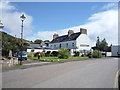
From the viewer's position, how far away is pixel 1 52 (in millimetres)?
28688

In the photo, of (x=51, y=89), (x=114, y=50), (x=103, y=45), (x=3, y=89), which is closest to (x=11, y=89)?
(x=3, y=89)

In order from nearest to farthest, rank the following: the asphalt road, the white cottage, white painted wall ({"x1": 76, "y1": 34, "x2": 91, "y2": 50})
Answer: the asphalt road → the white cottage → white painted wall ({"x1": 76, "y1": 34, "x2": 91, "y2": 50})

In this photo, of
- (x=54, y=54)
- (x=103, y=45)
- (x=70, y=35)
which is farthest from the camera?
(x=103, y=45)

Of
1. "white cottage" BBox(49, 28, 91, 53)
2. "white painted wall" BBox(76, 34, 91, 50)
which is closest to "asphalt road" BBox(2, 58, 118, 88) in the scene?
"white cottage" BBox(49, 28, 91, 53)

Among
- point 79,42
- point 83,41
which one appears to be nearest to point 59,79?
point 79,42

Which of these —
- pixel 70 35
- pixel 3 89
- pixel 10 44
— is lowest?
pixel 3 89

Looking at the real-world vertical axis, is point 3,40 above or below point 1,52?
above

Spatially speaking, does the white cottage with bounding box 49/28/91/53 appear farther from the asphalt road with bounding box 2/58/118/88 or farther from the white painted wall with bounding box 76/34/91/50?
the asphalt road with bounding box 2/58/118/88

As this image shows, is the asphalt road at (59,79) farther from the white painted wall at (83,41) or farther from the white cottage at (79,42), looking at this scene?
the white painted wall at (83,41)

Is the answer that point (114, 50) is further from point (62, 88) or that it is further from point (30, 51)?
point (62, 88)

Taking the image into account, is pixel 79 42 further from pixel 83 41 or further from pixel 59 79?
pixel 59 79

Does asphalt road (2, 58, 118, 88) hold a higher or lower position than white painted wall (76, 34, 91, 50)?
lower

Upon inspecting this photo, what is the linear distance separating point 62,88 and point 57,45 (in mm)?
53399

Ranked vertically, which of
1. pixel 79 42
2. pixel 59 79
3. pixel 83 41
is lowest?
pixel 59 79
